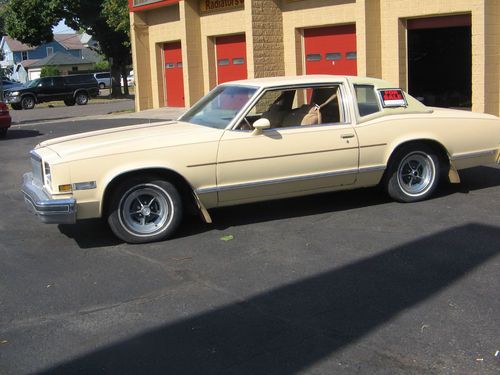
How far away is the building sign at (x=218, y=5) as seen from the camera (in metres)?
20.4

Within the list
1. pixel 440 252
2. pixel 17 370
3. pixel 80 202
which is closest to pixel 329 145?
pixel 440 252

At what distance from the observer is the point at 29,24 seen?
37.1 m

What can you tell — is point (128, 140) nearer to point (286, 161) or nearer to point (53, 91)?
point (286, 161)

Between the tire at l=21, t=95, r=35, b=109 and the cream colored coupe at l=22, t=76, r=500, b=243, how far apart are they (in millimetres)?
29870

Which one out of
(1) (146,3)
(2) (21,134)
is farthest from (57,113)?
(2) (21,134)

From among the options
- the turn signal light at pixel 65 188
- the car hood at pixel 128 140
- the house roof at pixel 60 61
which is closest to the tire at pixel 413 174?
the car hood at pixel 128 140

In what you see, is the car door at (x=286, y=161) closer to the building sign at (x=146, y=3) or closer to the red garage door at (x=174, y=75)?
the building sign at (x=146, y=3)

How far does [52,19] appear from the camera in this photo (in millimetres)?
37562

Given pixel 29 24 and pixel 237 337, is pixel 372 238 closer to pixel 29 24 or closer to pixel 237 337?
pixel 237 337

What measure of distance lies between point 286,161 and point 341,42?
11.1 m

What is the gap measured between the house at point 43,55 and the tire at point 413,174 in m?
74.2

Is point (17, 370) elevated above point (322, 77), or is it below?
below

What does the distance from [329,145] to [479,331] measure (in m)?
3.17

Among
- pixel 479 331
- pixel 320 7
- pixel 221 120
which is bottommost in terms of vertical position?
pixel 479 331
